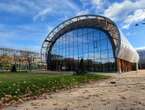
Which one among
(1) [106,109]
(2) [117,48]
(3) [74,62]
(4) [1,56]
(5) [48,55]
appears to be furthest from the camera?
(5) [48,55]

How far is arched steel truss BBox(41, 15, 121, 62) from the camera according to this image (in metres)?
67.0

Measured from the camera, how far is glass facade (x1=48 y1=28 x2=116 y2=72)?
69375 mm

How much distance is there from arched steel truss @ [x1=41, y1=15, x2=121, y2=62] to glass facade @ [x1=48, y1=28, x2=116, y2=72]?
41.3 inches

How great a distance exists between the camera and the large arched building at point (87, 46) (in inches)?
2670

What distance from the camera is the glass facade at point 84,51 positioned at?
69375 millimetres

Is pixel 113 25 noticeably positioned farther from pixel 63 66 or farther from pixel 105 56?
pixel 63 66

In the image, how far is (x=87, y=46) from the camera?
7362cm

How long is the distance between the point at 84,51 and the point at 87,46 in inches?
58.7

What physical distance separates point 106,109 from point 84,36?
64.7 metres

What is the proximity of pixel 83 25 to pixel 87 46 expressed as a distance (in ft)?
17.4

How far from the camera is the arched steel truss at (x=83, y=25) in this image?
67.0m

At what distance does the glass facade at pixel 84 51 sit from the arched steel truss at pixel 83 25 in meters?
1.05

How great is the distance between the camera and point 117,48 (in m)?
65.2

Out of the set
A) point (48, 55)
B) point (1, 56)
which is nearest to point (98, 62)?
point (48, 55)
